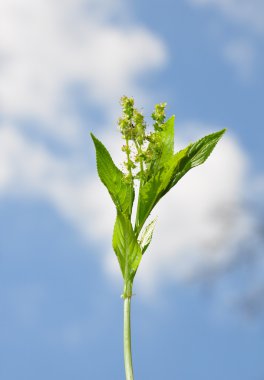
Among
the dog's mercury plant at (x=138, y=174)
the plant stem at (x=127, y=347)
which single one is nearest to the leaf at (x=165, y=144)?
the dog's mercury plant at (x=138, y=174)

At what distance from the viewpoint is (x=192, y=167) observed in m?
2.69

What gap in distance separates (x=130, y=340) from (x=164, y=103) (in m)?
0.95

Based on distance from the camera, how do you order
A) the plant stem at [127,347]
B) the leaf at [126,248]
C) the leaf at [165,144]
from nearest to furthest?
the plant stem at [127,347] < the leaf at [126,248] < the leaf at [165,144]

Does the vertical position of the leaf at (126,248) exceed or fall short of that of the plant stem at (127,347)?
it exceeds it

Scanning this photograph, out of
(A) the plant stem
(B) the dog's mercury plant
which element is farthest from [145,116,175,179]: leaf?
(A) the plant stem

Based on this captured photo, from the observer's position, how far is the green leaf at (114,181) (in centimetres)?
261

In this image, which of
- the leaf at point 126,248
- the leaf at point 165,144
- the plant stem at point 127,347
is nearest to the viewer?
the plant stem at point 127,347

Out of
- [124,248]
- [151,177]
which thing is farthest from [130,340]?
[151,177]

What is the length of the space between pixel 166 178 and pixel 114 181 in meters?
0.21

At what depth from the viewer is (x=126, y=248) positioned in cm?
260

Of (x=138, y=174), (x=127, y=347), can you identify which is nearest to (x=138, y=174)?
(x=138, y=174)

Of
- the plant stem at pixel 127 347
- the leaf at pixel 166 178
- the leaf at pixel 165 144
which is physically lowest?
the plant stem at pixel 127 347

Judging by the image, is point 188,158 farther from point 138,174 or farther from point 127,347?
point 127,347

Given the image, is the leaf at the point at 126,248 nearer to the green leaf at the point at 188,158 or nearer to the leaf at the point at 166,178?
the leaf at the point at 166,178
